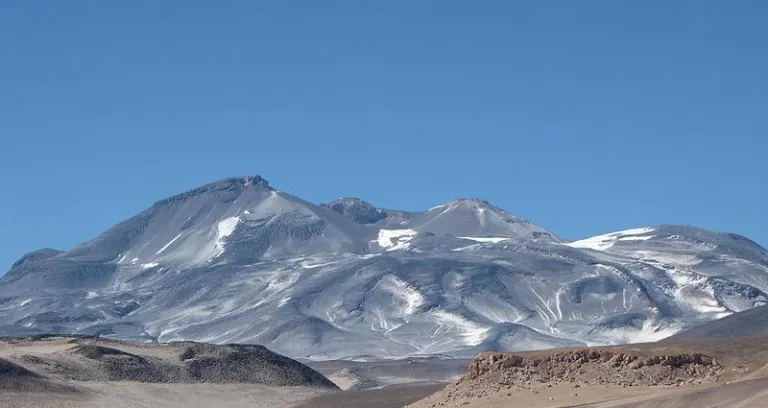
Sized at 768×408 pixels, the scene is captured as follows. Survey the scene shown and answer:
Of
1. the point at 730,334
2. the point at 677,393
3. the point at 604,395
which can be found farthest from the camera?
Answer: the point at 730,334

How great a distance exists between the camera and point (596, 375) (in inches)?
1861

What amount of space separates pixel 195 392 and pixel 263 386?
6294 mm

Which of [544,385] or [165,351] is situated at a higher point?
[165,351]

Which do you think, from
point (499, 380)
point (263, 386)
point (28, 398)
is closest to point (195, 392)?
point (263, 386)

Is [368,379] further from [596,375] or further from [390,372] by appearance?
[596,375]

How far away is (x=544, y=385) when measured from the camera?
47625 mm

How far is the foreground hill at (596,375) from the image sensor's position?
149 ft

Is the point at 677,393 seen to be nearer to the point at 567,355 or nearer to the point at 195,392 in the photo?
the point at 567,355

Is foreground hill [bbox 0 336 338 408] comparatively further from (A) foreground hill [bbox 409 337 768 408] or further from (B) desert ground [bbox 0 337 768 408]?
(A) foreground hill [bbox 409 337 768 408]

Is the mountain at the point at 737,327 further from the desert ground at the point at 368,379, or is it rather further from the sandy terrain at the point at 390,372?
the desert ground at the point at 368,379

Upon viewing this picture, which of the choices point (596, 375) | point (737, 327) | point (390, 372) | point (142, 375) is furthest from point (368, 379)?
point (596, 375)

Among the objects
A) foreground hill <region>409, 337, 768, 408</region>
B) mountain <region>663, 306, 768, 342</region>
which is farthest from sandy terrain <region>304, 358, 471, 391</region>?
foreground hill <region>409, 337, 768, 408</region>

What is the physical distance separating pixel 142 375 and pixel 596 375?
49.9 m

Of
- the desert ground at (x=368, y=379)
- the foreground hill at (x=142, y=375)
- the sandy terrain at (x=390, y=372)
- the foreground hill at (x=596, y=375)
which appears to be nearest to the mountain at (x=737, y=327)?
the sandy terrain at (x=390, y=372)
